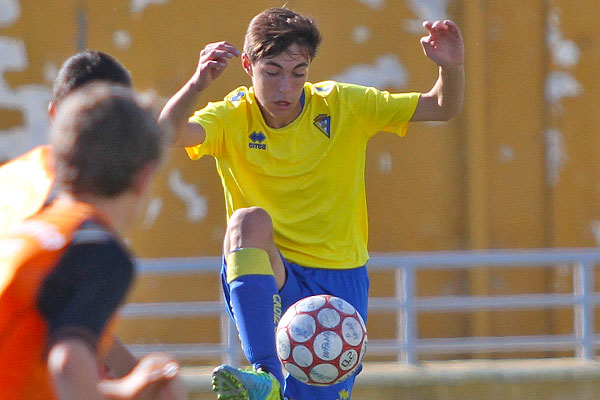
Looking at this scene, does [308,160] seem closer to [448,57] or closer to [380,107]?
[380,107]

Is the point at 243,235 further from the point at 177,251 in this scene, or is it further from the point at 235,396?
the point at 177,251

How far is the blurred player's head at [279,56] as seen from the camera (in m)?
4.32

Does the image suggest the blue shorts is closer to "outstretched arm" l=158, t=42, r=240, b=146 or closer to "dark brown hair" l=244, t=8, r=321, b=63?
"outstretched arm" l=158, t=42, r=240, b=146

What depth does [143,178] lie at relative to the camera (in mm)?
2262

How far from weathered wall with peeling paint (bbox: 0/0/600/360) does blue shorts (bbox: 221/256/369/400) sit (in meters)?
3.96

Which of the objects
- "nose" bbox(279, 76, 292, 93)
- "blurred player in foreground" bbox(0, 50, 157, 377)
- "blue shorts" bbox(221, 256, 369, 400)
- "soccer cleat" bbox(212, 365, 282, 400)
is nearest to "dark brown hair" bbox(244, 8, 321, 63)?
"nose" bbox(279, 76, 292, 93)

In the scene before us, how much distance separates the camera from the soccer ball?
409cm

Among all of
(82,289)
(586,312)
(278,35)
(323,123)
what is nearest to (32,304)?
(82,289)

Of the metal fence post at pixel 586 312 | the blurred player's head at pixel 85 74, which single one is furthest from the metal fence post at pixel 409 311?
the blurred player's head at pixel 85 74

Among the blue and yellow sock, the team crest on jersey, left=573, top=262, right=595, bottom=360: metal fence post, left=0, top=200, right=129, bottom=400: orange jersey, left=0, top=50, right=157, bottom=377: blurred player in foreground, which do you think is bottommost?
left=573, top=262, right=595, bottom=360: metal fence post

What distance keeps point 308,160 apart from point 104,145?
2.36m

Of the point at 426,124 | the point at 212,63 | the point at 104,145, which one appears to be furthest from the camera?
the point at 426,124

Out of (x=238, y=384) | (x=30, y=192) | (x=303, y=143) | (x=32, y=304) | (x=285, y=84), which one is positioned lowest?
(x=238, y=384)

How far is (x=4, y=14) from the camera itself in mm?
8336
